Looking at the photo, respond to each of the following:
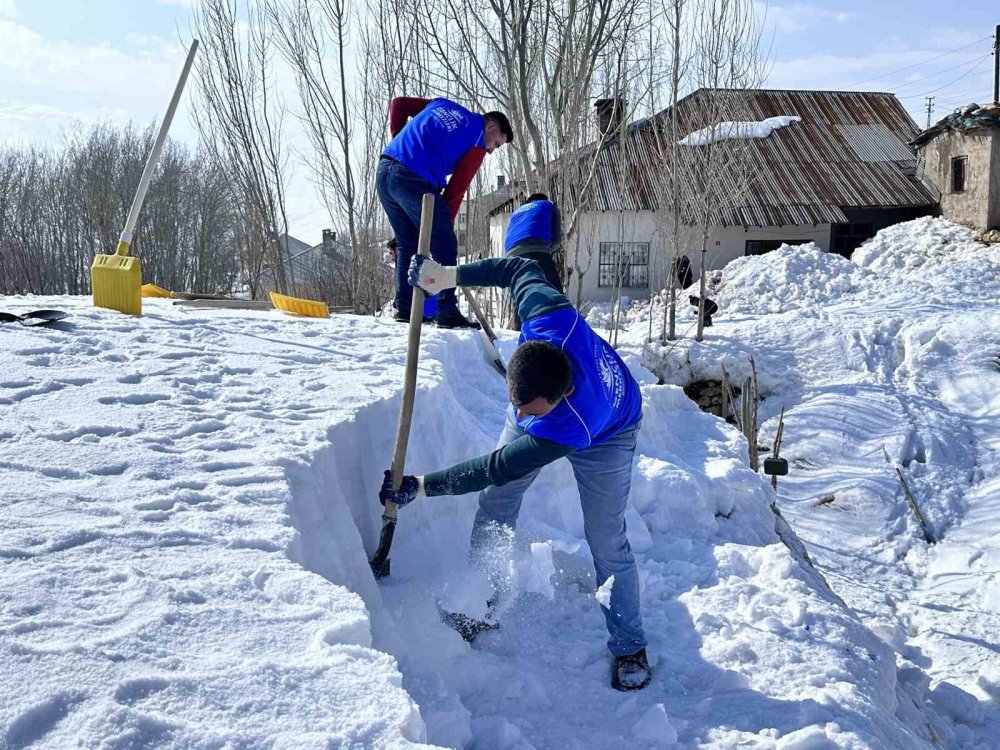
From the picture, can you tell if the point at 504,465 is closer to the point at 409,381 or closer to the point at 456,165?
the point at 409,381

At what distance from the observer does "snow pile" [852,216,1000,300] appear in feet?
49.3

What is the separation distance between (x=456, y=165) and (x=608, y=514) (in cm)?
266

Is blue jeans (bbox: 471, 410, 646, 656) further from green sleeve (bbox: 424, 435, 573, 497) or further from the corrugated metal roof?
the corrugated metal roof

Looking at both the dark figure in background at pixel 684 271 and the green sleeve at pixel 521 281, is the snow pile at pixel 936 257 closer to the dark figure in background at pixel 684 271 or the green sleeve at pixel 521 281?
the dark figure in background at pixel 684 271

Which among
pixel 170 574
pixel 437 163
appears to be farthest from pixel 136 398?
pixel 437 163

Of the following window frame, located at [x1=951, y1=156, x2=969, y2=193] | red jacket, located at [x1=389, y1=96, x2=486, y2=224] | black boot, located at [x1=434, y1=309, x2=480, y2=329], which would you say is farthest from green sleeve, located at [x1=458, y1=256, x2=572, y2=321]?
window frame, located at [x1=951, y1=156, x2=969, y2=193]

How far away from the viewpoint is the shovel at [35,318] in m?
3.98

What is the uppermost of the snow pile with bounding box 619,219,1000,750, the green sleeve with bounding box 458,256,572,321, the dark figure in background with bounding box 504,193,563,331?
the dark figure in background with bounding box 504,193,563,331

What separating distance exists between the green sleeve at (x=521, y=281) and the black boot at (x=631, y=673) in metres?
1.25

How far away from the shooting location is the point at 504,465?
2.68 m

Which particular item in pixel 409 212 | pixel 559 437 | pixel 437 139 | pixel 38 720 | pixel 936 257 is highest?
pixel 936 257

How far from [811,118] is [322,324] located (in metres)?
19.8

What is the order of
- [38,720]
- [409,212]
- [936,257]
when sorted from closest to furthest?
[38,720] < [409,212] < [936,257]

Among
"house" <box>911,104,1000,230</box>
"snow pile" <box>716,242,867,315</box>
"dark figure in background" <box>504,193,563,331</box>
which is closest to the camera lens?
"dark figure in background" <box>504,193,563,331</box>
